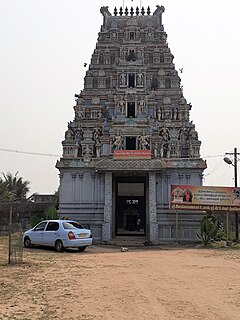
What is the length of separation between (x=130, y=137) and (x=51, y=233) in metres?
12.4

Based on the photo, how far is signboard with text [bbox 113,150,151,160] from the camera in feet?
88.8

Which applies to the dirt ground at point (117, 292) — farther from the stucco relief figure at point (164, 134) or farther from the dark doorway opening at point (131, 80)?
the dark doorway opening at point (131, 80)

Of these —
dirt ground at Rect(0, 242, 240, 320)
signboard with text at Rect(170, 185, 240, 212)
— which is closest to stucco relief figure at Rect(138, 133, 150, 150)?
signboard with text at Rect(170, 185, 240, 212)

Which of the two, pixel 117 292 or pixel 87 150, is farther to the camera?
pixel 87 150

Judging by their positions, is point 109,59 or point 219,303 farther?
point 109,59

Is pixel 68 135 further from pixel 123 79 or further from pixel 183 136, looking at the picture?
pixel 183 136

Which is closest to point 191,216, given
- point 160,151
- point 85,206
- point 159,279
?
point 160,151

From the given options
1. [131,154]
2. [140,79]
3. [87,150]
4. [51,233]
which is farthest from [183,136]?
[51,233]

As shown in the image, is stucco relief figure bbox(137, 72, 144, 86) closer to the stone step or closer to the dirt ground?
the stone step

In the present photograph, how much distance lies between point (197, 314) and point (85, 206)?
21671mm

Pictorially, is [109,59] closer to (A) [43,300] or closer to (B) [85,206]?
(B) [85,206]

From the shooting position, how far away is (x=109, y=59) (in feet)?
110

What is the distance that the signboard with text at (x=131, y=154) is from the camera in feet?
88.8

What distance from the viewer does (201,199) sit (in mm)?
25547
